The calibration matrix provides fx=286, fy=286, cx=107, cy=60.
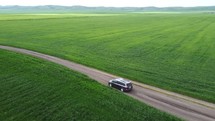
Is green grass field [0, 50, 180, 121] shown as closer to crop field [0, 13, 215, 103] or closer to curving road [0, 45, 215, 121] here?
curving road [0, 45, 215, 121]

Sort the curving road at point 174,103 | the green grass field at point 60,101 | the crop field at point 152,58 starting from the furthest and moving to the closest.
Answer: the crop field at point 152,58 < the curving road at point 174,103 < the green grass field at point 60,101

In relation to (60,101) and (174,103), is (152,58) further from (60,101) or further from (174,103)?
(60,101)

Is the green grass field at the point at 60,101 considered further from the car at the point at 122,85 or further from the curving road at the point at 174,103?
the car at the point at 122,85

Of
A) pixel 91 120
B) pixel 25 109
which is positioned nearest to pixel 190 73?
pixel 91 120

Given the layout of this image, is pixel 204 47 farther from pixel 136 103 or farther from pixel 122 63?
pixel 136 103

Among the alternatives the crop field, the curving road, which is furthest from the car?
the crop field

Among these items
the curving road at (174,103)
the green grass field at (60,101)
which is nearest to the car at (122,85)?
the curving road at (174,103)

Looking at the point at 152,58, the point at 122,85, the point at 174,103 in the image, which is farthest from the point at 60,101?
the point at 152,58

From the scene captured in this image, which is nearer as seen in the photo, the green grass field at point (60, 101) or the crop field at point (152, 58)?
the green grass field at point (60, 101)
